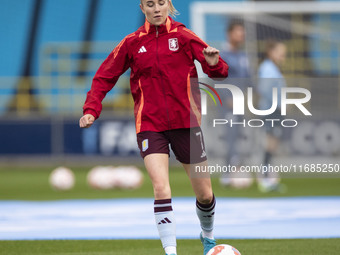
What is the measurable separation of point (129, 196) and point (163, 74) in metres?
6.70

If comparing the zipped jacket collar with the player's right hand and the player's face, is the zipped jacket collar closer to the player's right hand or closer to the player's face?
the player's face

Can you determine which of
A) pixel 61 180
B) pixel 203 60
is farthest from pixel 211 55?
pixel 61 180

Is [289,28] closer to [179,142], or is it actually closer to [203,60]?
[203,60]

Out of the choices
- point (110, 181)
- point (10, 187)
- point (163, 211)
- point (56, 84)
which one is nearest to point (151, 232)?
point (163, 211)

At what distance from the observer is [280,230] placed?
795cm

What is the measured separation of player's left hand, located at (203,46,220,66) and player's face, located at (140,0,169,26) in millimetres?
467

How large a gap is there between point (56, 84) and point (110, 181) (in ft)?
43.2

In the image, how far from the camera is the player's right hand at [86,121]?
5.89m

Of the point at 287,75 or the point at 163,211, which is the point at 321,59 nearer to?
the point at 287,75

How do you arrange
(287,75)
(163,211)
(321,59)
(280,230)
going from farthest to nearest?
(321,59), (287,75), (280,230), (163,211)

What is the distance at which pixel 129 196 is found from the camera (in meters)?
12.4

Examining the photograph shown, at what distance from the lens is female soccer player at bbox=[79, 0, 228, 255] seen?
5.95 metres

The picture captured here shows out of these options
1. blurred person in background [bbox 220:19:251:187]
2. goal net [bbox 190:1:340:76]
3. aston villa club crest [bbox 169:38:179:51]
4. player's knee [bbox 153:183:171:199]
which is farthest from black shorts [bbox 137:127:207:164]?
goal net [bbox 190:1:340:76]

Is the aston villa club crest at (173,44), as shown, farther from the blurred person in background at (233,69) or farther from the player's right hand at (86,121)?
the blurred person in background at (233,69)
